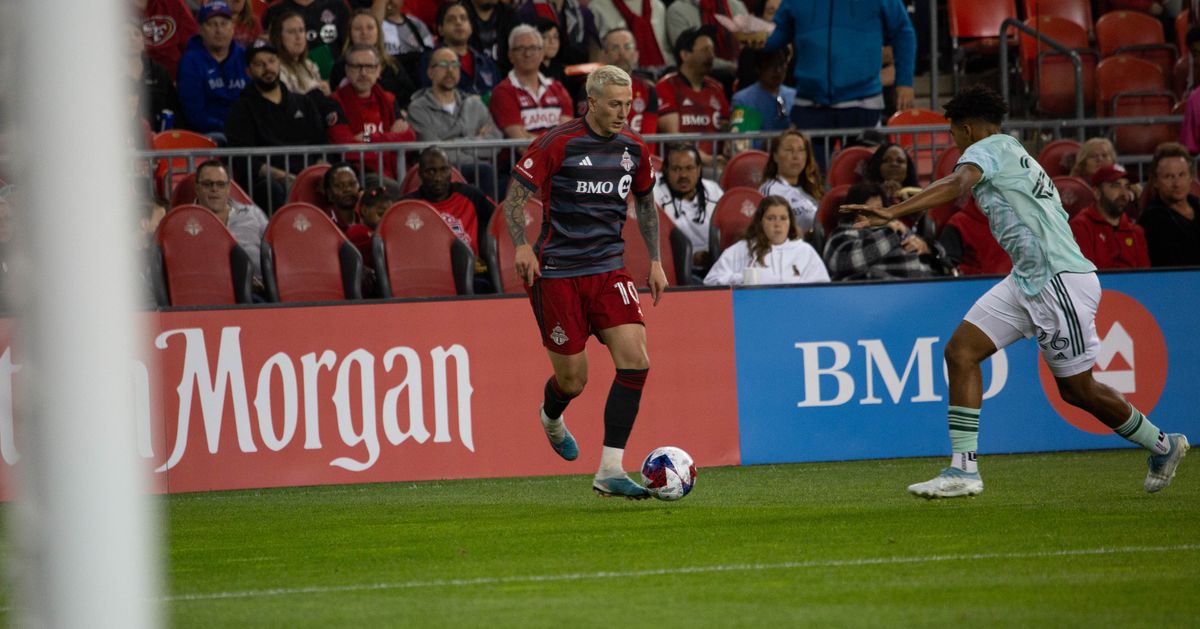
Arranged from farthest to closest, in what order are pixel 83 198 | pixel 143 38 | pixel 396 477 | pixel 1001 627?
pixel 143 38 → pixel 396 477 → pixel 1001 627 → pixel 83 198

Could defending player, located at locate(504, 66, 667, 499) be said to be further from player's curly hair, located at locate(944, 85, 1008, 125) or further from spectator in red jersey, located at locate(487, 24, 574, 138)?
spectator in red jersey, located at locate(487, 24, 574, 138)

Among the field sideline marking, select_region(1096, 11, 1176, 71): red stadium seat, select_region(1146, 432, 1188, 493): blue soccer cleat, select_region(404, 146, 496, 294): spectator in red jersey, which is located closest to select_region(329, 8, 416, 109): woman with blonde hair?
select_region(404, 146, 496, 294): spectator in red jersey

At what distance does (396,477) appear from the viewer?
10.9m

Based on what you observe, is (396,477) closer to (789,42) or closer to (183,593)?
(183,593)

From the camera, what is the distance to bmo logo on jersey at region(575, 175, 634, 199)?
8727mm

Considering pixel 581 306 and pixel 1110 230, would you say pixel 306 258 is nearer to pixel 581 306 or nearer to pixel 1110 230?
pixel 581 306

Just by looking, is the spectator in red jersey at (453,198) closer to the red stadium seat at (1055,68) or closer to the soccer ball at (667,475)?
the soccer ball at (667,475)

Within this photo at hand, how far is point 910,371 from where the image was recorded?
11.5m

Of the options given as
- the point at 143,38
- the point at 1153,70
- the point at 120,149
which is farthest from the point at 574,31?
the point at 120,149

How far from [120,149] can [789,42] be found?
12.9 metres

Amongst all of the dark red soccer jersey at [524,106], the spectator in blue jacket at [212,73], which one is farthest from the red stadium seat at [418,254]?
the spectator in blue jacket at [212,73]

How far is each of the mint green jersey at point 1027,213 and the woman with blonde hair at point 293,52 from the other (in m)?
7.20

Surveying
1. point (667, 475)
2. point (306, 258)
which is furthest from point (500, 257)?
point (667, 475)

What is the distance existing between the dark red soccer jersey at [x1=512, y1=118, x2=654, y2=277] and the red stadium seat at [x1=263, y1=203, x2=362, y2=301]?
3426 mm
